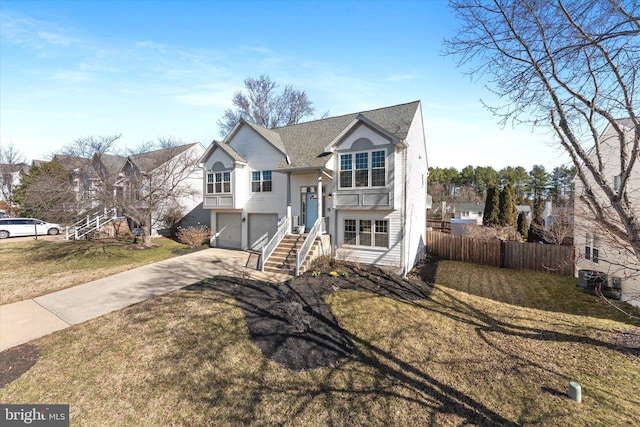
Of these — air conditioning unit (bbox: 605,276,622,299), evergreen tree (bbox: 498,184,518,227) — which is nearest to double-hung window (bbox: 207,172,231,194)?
air conditioning unit (bbox: 605,276,622,299)

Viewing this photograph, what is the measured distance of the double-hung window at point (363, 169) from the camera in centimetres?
1185

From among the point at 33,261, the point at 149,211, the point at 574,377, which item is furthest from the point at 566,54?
the point at 33,261

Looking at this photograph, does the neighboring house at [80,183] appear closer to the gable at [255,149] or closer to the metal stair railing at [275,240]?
the gable at [255,149]

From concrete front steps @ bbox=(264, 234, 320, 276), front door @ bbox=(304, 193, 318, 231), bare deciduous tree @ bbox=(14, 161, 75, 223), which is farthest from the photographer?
bare deciduous tree @ bbox=(14, 161, 75, 223)

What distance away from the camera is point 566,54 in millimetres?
5016

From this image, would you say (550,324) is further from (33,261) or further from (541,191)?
(541,191)

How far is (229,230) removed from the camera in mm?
17297

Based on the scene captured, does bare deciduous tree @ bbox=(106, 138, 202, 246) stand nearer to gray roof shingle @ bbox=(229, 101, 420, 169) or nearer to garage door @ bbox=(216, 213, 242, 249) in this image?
garage door @ bbox=(216, 213, 242, 249)

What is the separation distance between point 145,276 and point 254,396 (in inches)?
345

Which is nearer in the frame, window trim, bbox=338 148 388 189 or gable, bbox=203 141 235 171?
window trim, bbox=338 148 388 189

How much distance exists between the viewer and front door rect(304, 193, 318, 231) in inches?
562

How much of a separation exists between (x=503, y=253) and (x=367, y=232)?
28.0ft

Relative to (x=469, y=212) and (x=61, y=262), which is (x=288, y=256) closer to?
(x=61, y=262)

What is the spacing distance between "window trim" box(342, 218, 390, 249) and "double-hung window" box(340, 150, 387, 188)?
1.78m
